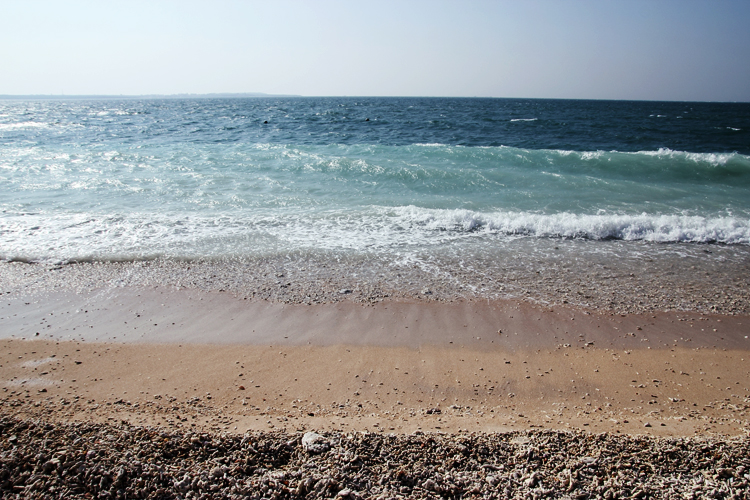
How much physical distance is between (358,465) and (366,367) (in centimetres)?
157

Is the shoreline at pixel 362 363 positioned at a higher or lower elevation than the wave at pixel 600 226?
lower

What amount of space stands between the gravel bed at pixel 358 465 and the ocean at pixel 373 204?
342 cm

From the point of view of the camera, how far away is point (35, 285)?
18.7 ft

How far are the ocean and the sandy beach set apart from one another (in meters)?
1.49

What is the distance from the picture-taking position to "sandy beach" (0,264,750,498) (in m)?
3.09

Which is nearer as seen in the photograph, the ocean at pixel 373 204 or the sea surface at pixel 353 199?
the ocean at pixel 373 204

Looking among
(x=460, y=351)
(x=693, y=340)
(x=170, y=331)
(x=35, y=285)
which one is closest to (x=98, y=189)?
(x=35, y=285)

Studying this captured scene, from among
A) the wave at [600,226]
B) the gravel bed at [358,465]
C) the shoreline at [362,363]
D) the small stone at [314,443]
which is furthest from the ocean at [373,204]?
the small stone at [314,443]

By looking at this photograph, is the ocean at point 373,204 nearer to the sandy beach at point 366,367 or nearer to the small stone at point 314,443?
the sandy beach at point 366,367

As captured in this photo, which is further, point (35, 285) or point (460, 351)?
point (35, 285)

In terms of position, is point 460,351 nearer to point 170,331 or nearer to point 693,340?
point 693,340

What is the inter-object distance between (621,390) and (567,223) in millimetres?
5604

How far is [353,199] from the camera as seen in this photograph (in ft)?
35.7

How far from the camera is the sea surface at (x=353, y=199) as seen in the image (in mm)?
7523
